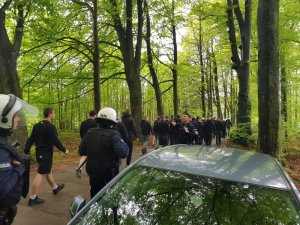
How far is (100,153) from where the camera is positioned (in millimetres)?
5059

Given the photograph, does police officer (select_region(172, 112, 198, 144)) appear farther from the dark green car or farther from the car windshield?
the car windshield

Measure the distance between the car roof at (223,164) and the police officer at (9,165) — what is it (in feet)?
3.97

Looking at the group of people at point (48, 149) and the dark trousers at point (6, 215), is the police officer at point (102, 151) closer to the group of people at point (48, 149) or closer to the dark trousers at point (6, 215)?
the group of people at point (48, 149)

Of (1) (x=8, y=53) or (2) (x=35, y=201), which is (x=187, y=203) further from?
(1) (x=8, y=53)

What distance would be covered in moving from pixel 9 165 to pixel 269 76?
8235mm

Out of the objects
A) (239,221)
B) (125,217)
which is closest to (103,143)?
(125,217)

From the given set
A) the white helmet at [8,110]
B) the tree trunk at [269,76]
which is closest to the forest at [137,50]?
the tree trunk at [269,76]

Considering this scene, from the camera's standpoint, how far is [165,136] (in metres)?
14.6

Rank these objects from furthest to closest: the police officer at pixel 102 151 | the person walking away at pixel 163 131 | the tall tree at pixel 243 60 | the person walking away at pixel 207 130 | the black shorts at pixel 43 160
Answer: the tall tree at pixel 243 60
the person walking away at pixel 207 130
the person walking away at pixel 163 131
the black shorts at pixel 43 160
the police officer at pixel 102 151

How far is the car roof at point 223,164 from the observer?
313cm

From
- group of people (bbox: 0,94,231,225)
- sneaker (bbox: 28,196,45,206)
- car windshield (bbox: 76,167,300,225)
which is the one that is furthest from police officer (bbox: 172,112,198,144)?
car windshield (bbox: 76,167,300,225)

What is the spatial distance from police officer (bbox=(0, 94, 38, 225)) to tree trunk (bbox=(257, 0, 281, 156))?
7893 mm

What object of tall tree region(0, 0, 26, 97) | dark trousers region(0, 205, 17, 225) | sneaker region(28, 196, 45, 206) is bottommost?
sneaker region(28, 196, 45, 206)

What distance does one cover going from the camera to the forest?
32.2ft
